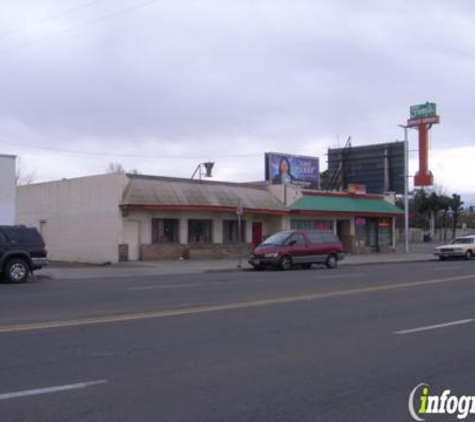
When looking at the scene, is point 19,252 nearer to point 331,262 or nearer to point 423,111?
point 331,262

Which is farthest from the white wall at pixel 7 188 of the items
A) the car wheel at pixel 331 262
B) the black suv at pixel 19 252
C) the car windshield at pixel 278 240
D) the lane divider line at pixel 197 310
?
the lane divider line at pixel 197 310

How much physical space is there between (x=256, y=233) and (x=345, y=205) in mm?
6682

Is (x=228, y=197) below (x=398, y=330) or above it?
above

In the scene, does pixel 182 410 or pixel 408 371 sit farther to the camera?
pixel 408 371

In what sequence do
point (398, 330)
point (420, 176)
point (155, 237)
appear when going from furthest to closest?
1. point (420, 176)
2. point (155, 237)
3. point (398, 330)

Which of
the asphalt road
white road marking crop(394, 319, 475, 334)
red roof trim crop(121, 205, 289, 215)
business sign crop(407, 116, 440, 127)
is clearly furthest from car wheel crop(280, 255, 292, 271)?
business sign crop(407, 116, 440, 127)

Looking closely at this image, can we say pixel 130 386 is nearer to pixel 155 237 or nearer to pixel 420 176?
pixel 155 237

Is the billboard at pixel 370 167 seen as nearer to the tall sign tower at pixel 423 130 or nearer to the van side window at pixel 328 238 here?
the tall sign tower at pixel 423 130

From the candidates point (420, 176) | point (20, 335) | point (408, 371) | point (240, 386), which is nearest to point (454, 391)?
point (408, 371)

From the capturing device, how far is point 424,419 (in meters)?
6.37

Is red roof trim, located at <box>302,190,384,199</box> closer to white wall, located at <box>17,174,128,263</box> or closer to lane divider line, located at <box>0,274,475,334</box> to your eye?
white wall, located at <box>17,174,128,263</box>

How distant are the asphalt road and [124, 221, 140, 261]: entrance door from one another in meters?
18.5

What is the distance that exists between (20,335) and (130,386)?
12.6 ft

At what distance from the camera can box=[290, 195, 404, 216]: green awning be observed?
1652 inches
